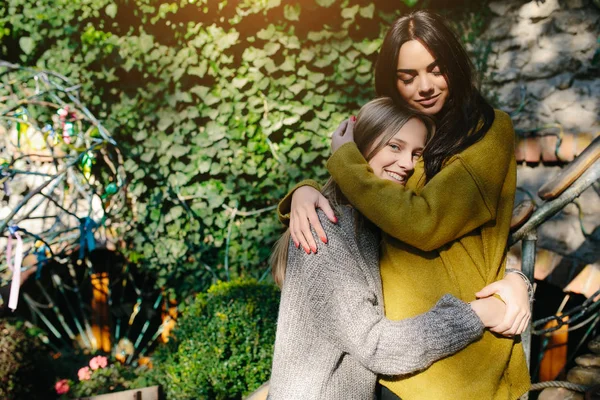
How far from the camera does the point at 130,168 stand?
4422mm

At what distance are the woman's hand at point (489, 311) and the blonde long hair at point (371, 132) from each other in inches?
18.2

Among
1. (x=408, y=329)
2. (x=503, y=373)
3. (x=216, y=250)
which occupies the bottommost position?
(x=216, y=250)

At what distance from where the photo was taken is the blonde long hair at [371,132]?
1600 mm

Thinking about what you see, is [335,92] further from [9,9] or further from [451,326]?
[451,326]

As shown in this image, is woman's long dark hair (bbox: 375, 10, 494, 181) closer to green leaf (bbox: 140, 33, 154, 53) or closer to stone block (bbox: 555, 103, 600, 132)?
stone block (bbox: 555, 103, 600, 132)

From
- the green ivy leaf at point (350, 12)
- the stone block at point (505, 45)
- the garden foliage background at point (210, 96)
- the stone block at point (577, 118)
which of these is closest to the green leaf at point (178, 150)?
the garden foliage background at point (210, 96)

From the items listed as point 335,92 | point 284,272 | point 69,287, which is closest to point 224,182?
point 335,92

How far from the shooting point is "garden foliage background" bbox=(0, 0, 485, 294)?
4.22 m

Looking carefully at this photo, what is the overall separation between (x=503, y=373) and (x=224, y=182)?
10.6ft

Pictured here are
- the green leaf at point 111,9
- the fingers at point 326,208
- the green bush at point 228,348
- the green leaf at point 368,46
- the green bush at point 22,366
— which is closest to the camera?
the fingers at point 326,208

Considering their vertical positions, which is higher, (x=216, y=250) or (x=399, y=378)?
(x=399, y=378)

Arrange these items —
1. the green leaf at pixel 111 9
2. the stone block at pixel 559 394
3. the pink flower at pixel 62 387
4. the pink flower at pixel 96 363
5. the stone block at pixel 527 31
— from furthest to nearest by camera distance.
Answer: the green leaf at pixel 111 9
the pink flower at pixel 96 363
the stone block at pixel 527 31
the pink flower at pixel 62 387
the stone block at pixel 559 394

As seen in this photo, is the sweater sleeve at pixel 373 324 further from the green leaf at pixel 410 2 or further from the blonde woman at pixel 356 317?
the green leaf at pixel 410 2

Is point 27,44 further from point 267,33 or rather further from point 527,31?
point 527,31
